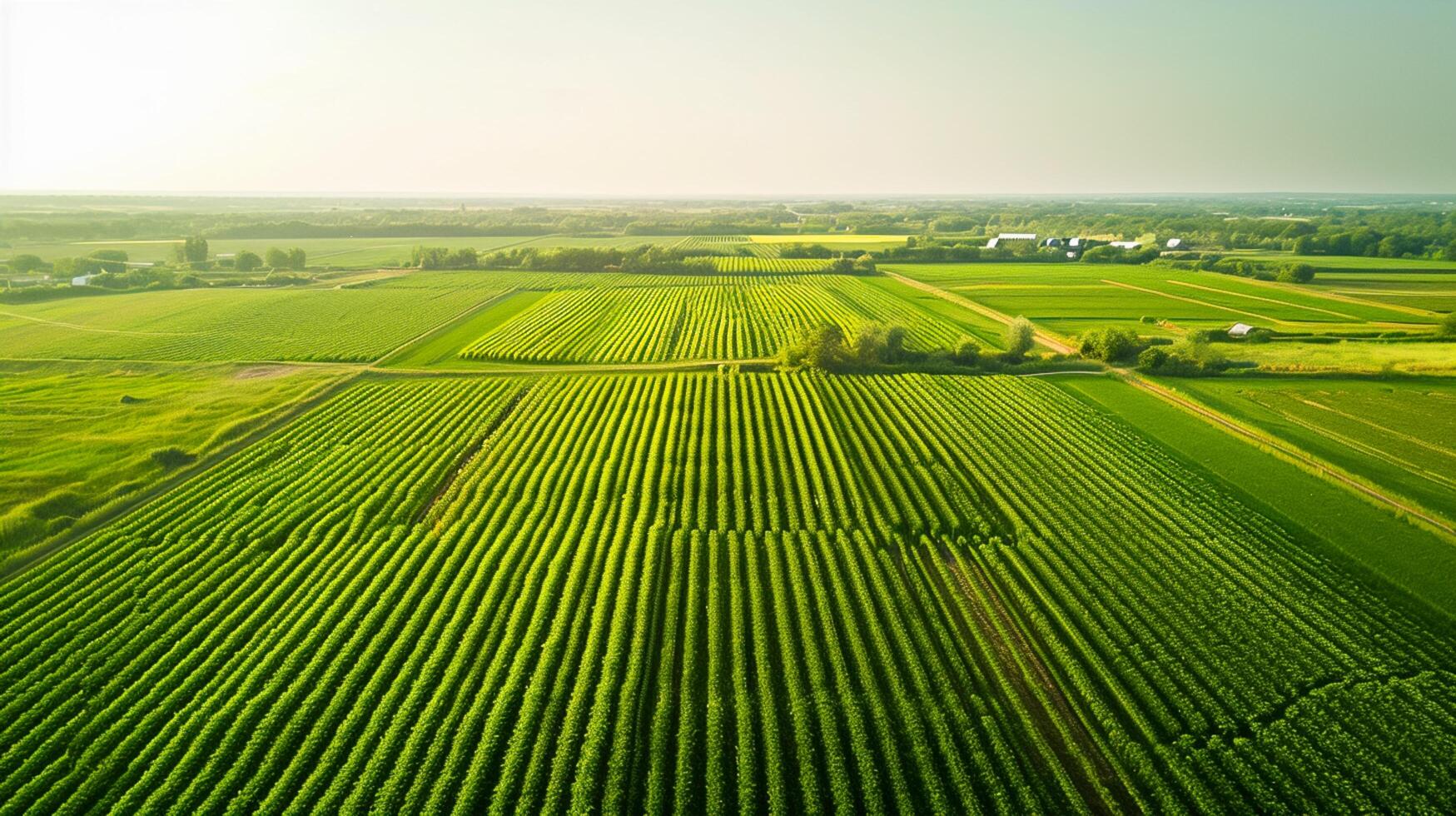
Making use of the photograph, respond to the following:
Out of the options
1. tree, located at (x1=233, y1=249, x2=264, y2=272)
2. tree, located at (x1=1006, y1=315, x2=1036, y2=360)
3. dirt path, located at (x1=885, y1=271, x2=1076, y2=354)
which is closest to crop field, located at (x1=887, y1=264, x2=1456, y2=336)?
dirt path, located at (x1=885, y1=271, x2=1076, y2=354)

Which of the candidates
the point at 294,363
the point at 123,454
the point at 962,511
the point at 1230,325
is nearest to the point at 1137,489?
the point at 962,511

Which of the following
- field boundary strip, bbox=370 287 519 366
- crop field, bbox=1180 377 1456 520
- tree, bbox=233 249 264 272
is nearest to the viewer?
crop field, bbox=1180 377 1456 520

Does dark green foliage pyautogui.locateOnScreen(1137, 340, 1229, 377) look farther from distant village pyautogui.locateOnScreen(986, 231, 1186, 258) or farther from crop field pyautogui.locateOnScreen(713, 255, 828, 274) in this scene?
distant village pyautogui.locateOnScreen(986, 231, 1186, 258)

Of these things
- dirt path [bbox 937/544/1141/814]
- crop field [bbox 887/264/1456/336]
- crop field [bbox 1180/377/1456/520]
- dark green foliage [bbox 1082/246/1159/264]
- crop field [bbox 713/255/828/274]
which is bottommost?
dirt path [bbox 937/544/1141/814]

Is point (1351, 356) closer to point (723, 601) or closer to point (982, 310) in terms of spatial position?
point (982, 310)

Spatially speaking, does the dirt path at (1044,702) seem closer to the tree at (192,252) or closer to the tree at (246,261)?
the tree at (246,261)

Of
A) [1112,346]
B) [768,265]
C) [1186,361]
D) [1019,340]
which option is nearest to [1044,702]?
[1019,340]

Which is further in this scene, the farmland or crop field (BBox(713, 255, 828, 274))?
crop field (BBox(713, 255, 828, 274))

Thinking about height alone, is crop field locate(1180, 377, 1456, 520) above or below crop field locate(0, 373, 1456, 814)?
above
